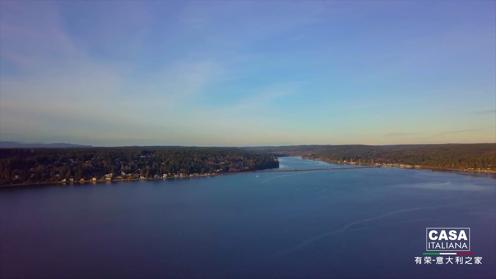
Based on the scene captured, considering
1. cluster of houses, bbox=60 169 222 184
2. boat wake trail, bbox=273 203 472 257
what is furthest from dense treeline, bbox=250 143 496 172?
cluster of houses, bbox=60 169 222 184

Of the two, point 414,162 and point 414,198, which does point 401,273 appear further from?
point 414,162

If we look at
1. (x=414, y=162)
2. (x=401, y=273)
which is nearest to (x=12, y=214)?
(x=401, y=273)

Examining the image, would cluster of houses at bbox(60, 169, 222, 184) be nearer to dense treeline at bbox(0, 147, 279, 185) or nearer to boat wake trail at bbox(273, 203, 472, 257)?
dense treeline at bbox(0, 147, 279, 185)

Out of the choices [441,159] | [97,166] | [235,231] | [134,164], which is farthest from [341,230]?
[441,159]

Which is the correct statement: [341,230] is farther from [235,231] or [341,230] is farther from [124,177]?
[124,177]

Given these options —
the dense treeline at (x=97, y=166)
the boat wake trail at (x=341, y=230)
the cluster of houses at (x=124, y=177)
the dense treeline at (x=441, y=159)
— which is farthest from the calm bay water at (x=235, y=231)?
the dense treeline at (x=441, y=159)

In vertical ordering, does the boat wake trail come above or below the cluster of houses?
below
